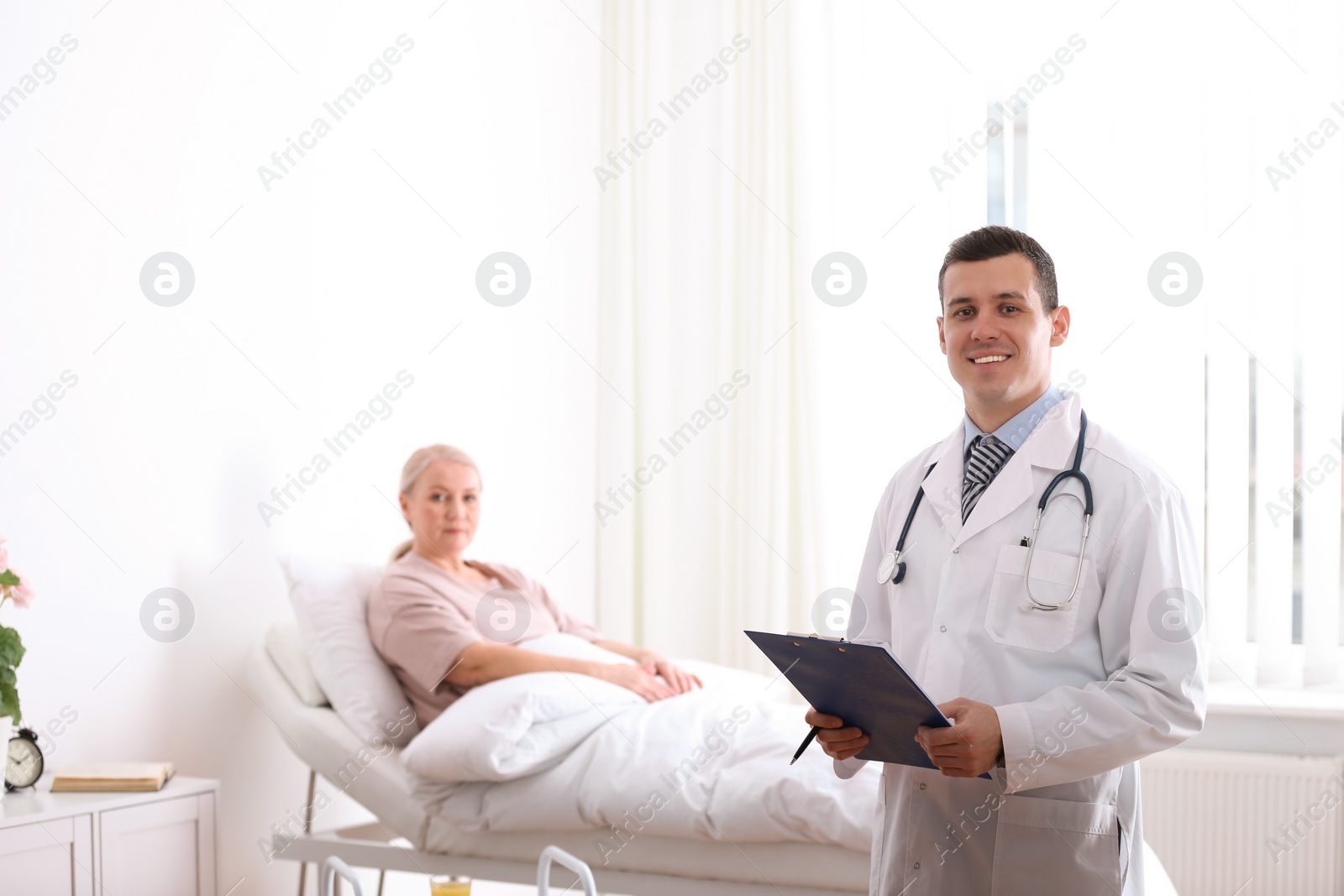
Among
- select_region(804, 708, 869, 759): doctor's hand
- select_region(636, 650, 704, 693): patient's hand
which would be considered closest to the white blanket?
select_region(636, 650, 704, 693): patient's hand

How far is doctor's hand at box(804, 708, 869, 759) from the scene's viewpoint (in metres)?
1.52

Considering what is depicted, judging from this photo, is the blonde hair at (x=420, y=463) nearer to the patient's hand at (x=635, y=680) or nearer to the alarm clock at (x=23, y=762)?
the patient's hand at (x=635, y=680)

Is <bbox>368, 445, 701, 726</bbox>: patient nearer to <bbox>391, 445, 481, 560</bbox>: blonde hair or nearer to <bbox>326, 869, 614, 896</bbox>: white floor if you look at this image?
<bbox>391, 445, 481, 560</bbox>: blonde hair

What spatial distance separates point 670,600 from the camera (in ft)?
13.7

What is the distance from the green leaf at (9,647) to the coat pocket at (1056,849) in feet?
5.56

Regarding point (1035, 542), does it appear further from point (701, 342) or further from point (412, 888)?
point (701, 342)

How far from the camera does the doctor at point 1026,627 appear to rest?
1.38 metres

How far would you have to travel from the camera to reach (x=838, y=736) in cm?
153

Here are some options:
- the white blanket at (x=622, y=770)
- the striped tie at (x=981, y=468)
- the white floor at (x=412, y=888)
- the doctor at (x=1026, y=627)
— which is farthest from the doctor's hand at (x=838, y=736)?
the white floor at (x=412, y=888)

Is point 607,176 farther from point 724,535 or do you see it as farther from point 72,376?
point 72,376

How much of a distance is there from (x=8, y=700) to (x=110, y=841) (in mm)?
320

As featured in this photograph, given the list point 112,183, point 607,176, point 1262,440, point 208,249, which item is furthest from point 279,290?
point 1262,440

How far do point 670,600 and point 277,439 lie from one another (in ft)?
5.71

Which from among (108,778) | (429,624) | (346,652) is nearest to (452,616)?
(429,624)
